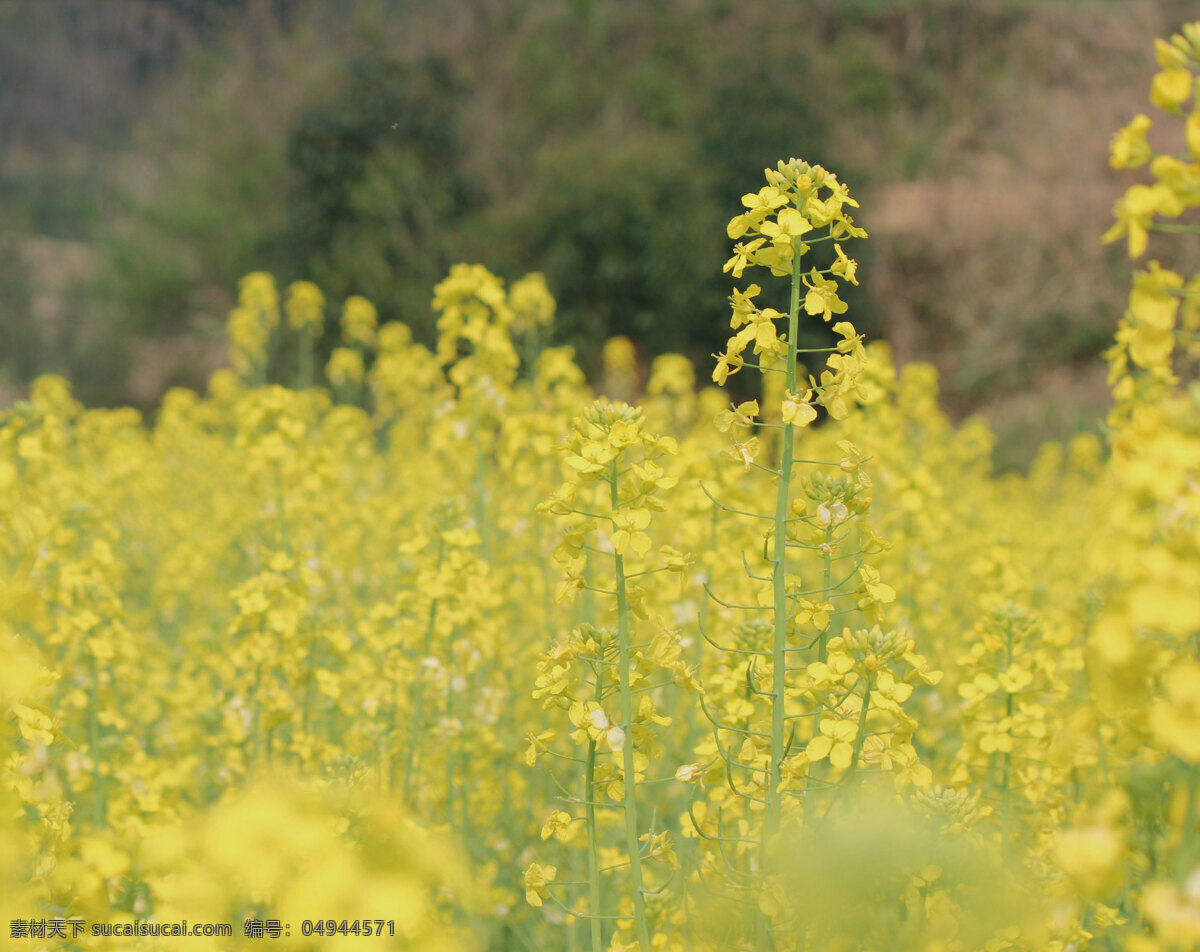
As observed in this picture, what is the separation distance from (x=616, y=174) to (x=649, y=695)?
1584 cm

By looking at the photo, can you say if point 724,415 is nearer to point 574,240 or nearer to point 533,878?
point 533,878

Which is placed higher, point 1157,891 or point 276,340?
point 276,340

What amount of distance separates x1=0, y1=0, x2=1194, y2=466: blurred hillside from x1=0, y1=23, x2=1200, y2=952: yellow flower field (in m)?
11.0

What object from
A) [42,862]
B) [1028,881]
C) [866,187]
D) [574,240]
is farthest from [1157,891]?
[866,187]

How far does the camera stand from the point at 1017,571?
12.5 feet

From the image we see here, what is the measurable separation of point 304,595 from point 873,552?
2.13 meters

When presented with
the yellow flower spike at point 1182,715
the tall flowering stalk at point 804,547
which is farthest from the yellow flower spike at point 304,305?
the yellow flower spike at point 1182,715

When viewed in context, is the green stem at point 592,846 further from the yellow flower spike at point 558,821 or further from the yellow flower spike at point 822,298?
the yellow flower spike at point 822,298

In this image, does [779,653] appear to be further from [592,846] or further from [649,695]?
[592,846]

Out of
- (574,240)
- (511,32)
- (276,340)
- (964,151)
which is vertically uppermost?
(511,32)

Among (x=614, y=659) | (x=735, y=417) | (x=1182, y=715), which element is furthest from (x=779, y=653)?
(x=1182, y=715)

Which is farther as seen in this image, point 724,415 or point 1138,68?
point 1138,68

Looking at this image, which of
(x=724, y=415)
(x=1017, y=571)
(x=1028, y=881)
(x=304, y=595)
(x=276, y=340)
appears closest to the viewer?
(x=724, y=415)

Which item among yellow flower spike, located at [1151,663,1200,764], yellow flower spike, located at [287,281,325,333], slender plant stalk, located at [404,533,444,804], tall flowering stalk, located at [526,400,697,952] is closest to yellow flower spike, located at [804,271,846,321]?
tall flowering stalk, located at [526,400,697,952]
